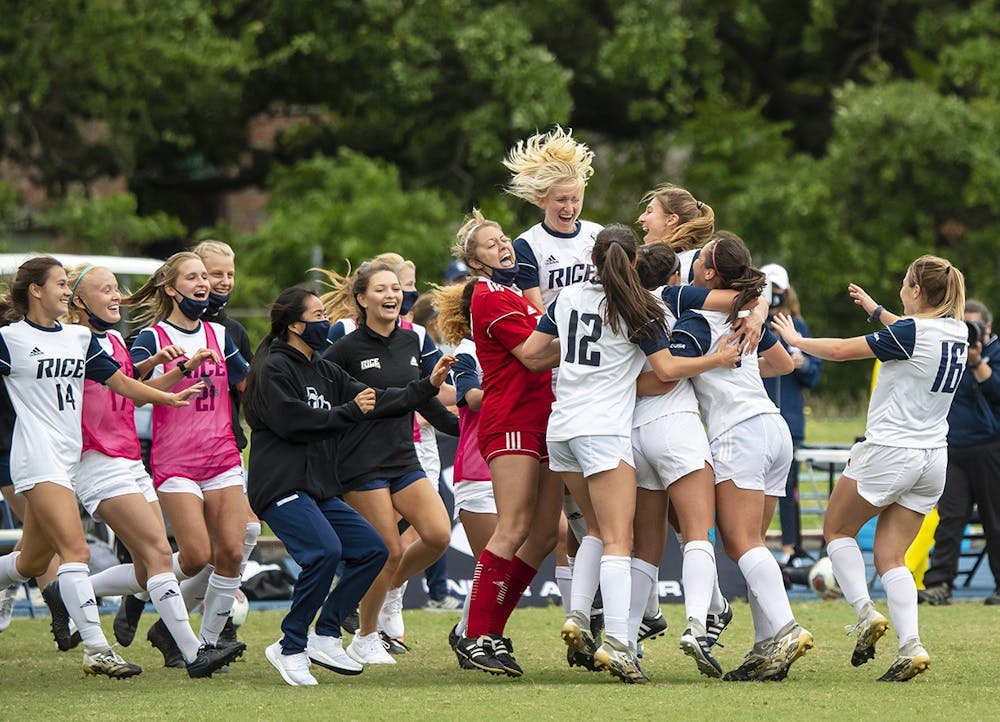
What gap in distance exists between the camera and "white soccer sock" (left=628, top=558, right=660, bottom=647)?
7.42 meters

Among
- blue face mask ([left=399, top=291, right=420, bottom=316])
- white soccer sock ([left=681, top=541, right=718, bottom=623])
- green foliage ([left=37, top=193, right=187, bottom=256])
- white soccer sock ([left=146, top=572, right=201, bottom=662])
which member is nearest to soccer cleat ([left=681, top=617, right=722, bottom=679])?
white soccer sock ([left=681, top=541, right=718, bottom=623])

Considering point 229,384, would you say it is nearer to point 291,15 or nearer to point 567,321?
point 567,321

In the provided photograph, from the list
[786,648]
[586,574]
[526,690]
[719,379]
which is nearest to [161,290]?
[586,574]

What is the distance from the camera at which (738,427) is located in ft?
23.7

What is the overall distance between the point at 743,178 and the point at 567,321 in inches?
Result: 726

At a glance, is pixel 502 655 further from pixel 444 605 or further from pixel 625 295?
pixel 444 605

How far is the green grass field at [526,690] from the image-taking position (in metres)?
6.49

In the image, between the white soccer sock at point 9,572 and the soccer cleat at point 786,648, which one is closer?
the soccer cleat at point 786,648

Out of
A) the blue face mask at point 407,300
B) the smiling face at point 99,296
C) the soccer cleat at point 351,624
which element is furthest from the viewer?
the blue face mask at point 407,300

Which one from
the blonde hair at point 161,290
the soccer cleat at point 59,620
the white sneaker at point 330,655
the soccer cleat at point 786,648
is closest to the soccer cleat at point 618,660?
the soccer cleat at point 786,648

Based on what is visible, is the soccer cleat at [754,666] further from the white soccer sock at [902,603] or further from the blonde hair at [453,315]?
the blonde hair at [453,315]

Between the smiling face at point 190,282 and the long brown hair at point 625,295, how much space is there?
2101mm

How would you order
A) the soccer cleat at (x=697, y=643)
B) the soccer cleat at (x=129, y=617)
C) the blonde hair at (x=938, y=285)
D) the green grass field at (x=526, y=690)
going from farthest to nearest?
1. the soccer cleat at (x=129, y=617)
2. the blonde hair at (x=938, y=285)
3. the soccer cleat at (x=697, y=643)
4. the green grass field at (x=526, y=690)

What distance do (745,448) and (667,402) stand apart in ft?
1.33
